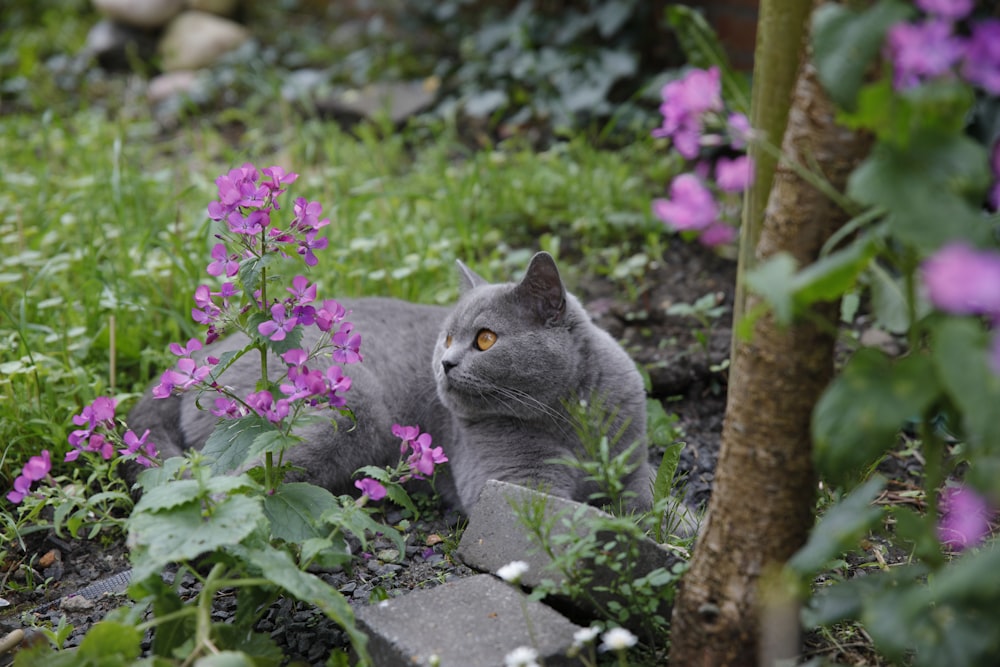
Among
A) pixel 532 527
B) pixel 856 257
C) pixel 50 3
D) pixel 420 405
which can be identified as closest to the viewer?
pixel 856 257

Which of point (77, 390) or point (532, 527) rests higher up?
point (532, 527)

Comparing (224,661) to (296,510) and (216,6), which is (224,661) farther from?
(216,6)

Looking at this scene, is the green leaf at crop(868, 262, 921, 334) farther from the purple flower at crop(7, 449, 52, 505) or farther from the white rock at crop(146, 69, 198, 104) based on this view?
the white rock at crop(146, 69, 198, 104)

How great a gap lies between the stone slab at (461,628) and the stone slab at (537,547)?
0.08 metres

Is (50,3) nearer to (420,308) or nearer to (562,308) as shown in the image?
(420,308)

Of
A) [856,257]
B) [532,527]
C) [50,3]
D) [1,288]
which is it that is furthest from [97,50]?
[856,257]

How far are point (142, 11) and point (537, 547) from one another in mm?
5710

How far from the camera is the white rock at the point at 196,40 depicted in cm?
607

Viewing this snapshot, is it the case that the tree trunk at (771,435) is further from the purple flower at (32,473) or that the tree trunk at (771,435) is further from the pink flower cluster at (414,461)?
the purple flower at (32,473)

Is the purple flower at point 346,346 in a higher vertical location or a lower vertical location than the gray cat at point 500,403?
higher

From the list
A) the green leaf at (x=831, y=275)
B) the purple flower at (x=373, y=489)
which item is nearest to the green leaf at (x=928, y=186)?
the green leaf at (x=831, y=275)

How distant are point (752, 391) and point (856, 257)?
0.36m

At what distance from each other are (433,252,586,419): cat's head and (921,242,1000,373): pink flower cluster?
136cm

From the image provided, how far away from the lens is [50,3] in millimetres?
6805
